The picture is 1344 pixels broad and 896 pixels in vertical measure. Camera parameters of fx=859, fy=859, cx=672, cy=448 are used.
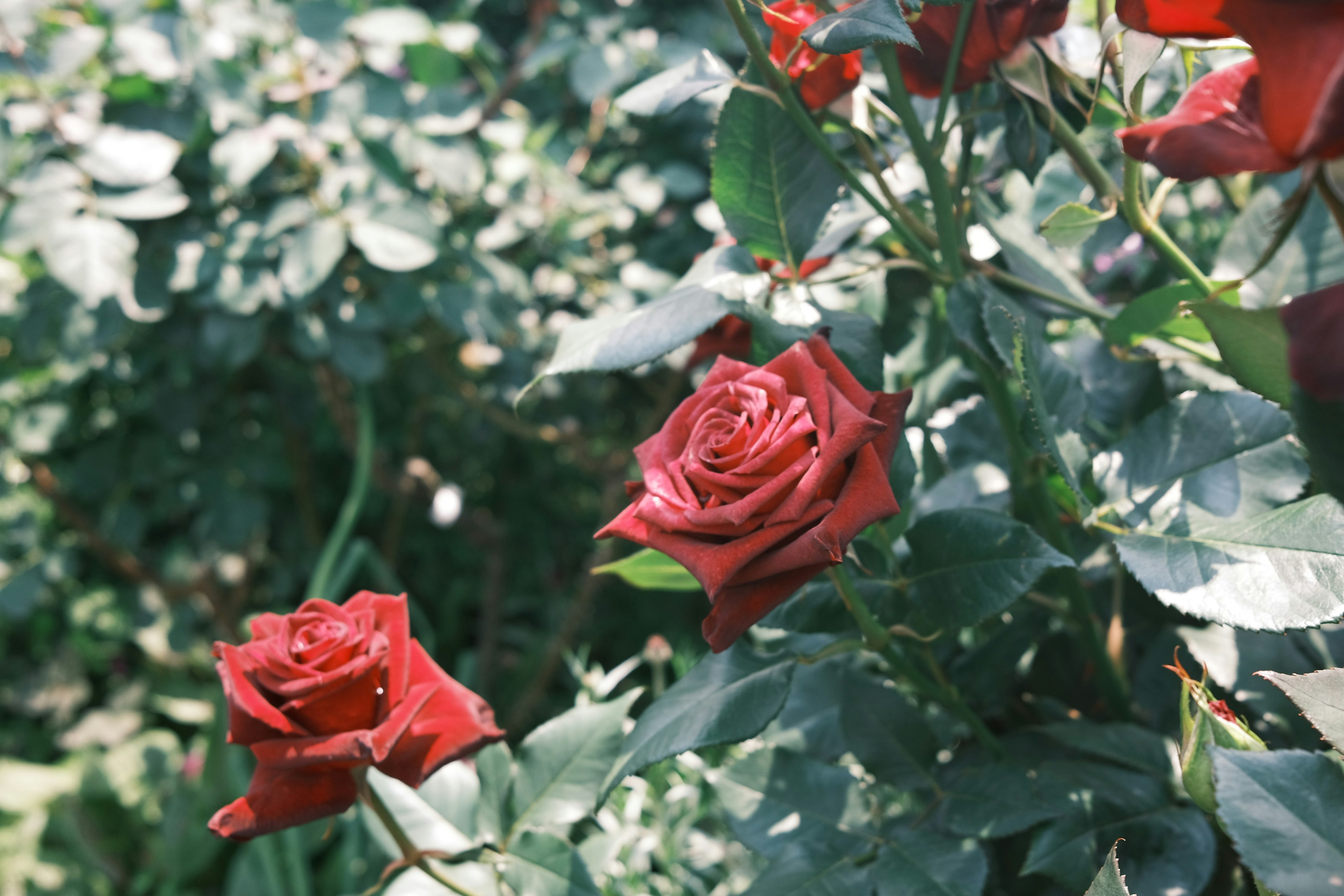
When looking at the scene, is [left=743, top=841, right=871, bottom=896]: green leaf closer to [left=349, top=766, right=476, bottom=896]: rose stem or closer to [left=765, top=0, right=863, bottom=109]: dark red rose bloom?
[left=349, top=766, right=476, bottom=896]: rose stem

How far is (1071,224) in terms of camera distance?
41 centimetres

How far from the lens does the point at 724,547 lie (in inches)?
13.1

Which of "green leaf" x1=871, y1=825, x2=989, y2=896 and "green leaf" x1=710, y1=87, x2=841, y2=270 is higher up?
"green leaf" x1=710, y1=87, x2=841, y2=270

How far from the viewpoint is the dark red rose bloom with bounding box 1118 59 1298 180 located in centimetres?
25

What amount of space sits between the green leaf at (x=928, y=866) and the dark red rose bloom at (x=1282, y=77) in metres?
0.33

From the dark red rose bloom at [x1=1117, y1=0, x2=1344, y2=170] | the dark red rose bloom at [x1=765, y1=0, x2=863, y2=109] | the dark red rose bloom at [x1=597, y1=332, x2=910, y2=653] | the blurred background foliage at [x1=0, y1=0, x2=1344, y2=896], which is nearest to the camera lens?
the dark red rose bloom at [x1=1117, y1=0, x2=1344, y2=170]

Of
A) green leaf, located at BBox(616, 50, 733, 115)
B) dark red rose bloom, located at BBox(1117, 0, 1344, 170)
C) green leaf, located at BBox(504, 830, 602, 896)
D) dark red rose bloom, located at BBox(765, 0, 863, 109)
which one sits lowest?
green leaf, located at BBox(504, 830, 602, 896)

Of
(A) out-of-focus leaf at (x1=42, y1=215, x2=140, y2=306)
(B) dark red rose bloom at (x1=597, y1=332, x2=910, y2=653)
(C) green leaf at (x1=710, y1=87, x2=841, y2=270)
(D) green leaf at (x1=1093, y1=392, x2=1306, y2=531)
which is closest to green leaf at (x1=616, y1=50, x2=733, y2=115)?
(C) green leaf at (x1=710, y1=87, x2=841, y2=270)

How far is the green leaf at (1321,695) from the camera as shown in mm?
311

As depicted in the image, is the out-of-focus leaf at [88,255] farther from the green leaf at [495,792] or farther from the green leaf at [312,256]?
the green leaf at [495,792]

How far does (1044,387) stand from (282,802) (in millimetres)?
431

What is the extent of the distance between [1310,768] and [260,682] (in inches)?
17.7

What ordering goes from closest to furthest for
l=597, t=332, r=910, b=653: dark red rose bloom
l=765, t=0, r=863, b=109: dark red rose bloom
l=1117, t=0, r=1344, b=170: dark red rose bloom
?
l=1117, t=0, r=1344, b=170: dark red rose bloom
l=597, t=332, r=910, b=653: dark red rose bloom
l=765, t=0, r=863, b=109: dark red rose bloom

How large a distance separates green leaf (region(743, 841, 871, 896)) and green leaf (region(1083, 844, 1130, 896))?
14 cm
